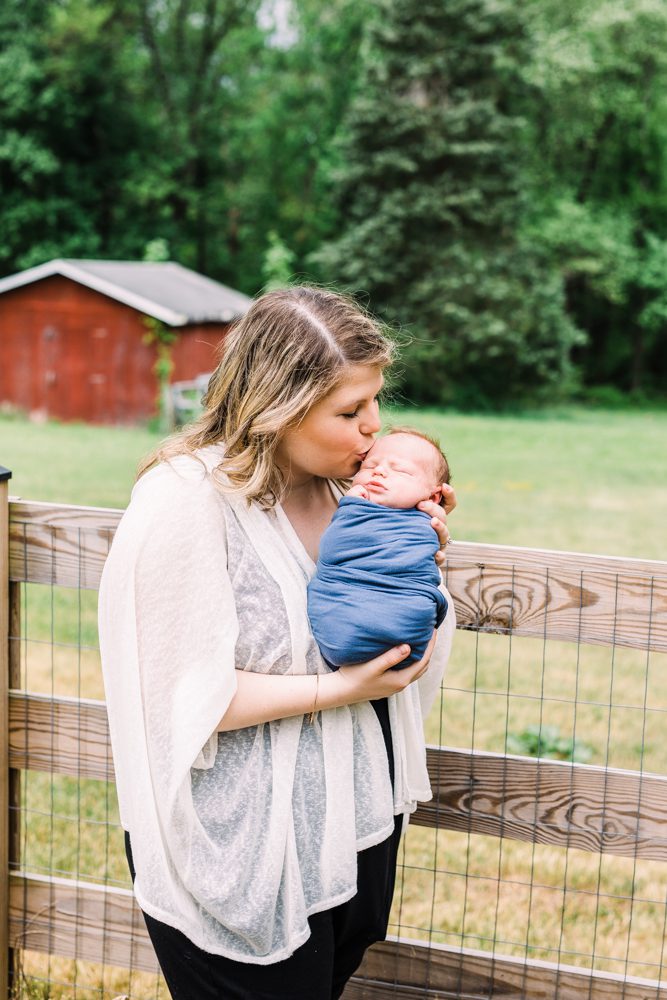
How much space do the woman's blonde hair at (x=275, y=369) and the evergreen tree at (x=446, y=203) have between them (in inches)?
1074

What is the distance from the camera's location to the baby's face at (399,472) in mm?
2006

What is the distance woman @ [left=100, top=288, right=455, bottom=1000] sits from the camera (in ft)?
6.14

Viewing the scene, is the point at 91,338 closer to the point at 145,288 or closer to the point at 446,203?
the point at 145,288

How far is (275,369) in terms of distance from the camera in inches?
76.3

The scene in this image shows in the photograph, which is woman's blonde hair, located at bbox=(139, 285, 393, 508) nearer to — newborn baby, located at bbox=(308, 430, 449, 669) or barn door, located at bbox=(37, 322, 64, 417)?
newborn baby, located at bbox=(308, 430, 449, 669)

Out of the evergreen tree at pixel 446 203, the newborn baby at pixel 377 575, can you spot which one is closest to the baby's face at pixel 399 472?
the newborn baby at pixel 377 575

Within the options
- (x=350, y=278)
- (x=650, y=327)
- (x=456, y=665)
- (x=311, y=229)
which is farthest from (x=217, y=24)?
(x=456, y=665)

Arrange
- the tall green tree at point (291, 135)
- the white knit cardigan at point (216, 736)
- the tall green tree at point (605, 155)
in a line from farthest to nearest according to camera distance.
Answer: the tall green tree at point (291, 135), the tall green tree at point (605, 155), the white knit cardigan at point (216, 736)

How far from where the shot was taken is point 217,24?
133 feet

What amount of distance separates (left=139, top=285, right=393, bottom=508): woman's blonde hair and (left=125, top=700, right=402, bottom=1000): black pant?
56 cm

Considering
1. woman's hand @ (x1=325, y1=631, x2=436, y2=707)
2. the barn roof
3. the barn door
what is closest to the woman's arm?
woman's hand @ (x1=325, y1=631, x2=436, y2=707)

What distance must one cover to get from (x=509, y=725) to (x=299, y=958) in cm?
404

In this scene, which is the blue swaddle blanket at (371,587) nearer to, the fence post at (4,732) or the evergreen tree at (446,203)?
the fence post at (4,732)

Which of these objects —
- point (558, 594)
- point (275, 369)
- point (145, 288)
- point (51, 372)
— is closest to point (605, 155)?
point (145, 288)
